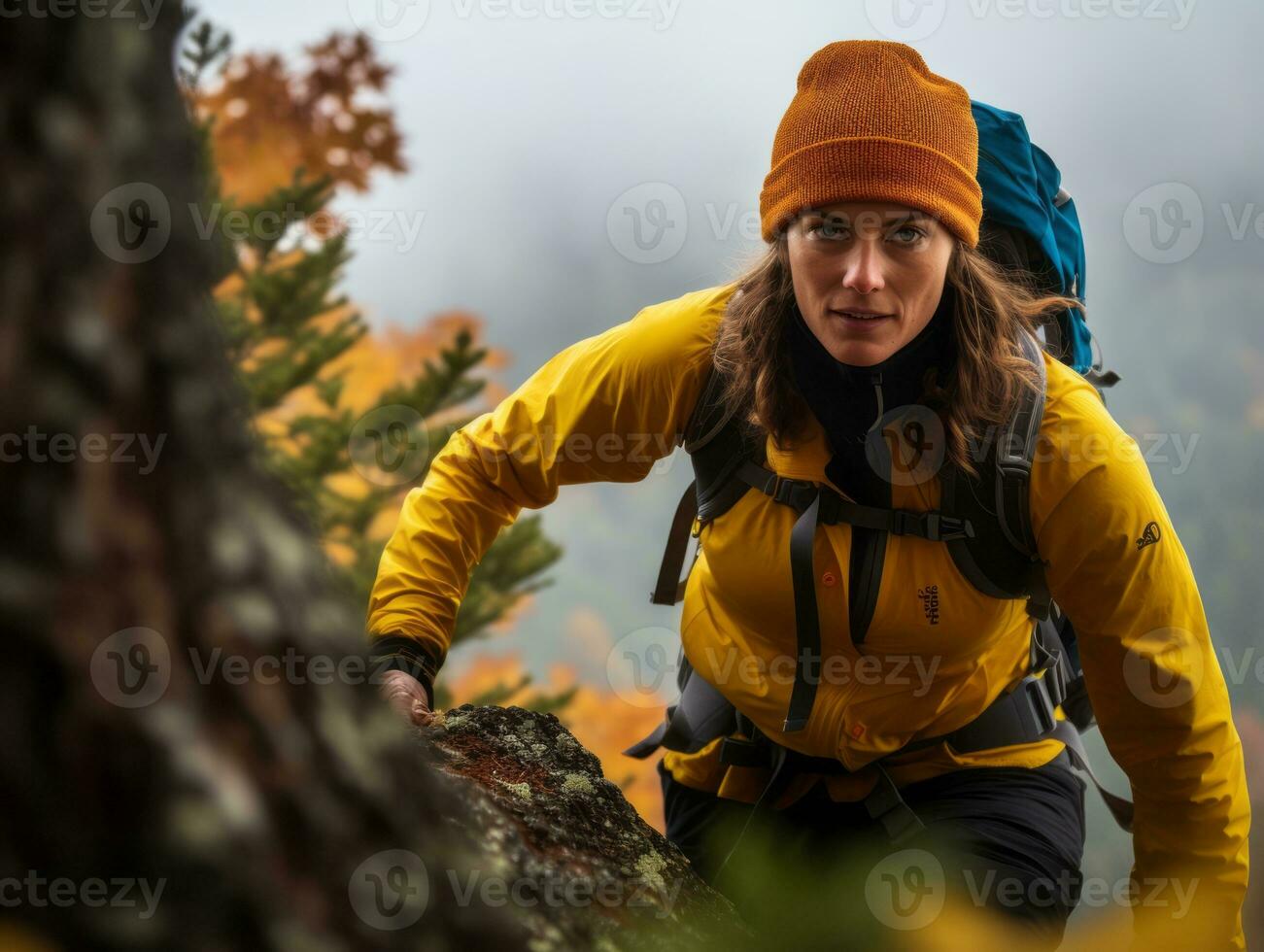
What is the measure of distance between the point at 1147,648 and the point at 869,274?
1.11 m

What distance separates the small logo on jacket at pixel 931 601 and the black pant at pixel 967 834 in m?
0.57

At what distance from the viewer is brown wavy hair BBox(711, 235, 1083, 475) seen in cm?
267

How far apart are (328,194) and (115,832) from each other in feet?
21.2

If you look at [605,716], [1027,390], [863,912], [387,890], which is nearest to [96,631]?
[387,890]

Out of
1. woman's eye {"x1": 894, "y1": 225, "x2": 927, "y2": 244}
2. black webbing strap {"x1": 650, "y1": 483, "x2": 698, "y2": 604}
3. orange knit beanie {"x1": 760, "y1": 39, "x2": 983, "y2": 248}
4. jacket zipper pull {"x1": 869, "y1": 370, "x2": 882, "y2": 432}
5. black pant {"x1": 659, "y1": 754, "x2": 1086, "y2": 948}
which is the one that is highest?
orange knit beanie {"x1": 760, "y1": 39, "x2": 983, "y2": 248}

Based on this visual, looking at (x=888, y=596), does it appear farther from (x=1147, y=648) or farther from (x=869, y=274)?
(x=869, y=274)

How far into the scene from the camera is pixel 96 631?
0.84 metres

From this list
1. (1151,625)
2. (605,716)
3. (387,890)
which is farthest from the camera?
(605,716)

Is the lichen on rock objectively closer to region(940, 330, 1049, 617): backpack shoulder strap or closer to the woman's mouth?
region(940, 330, 1049, 617): backpack shoulder strap

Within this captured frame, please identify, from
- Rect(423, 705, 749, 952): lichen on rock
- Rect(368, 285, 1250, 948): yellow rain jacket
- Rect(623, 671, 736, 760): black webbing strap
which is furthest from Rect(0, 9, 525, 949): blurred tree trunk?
Rect(623, 671, 736, 760): black webbing strap

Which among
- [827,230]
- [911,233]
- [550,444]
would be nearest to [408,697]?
[550,444]

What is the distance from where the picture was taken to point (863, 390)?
9.09 ft

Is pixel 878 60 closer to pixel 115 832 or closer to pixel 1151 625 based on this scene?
pixel 1151 625

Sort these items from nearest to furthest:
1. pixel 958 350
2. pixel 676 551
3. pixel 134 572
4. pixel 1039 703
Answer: pixel 134 572 → pixel 958 350 → pixel 1039 703 → pixel 676 551
